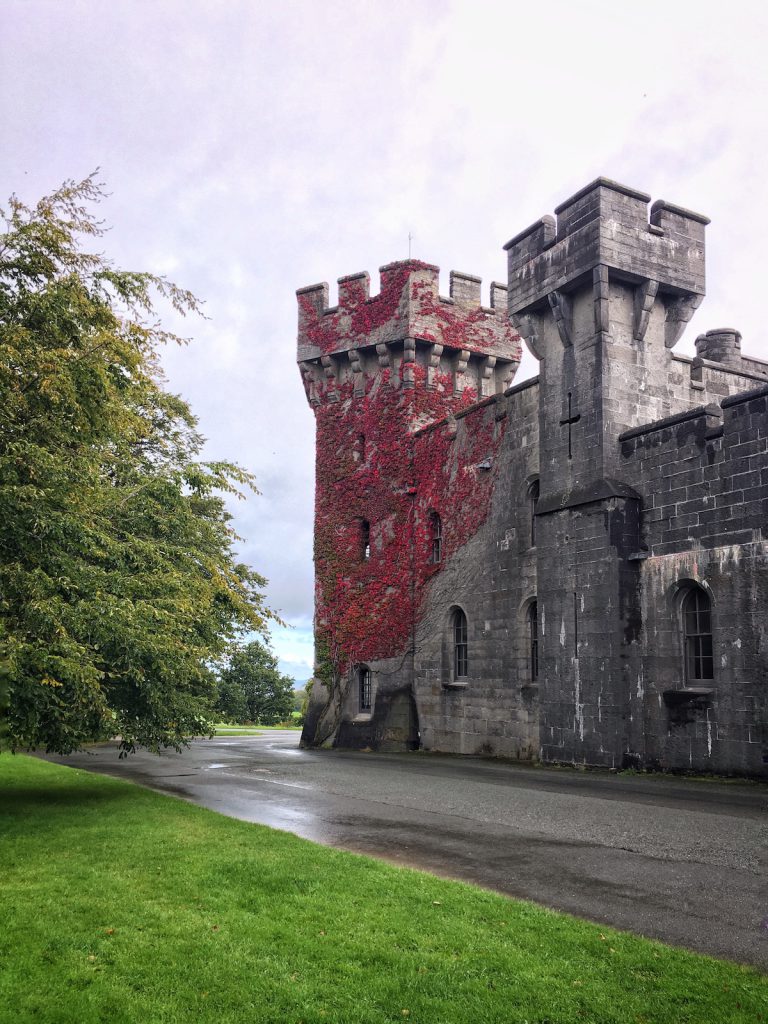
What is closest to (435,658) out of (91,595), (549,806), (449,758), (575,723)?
(449,758)

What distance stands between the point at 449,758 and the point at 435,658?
358 centimetres

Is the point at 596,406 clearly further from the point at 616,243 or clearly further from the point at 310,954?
the point at 310,954

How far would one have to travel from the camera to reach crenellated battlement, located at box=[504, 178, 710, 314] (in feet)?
61.8

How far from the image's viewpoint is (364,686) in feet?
92.2

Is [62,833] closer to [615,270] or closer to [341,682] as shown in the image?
[615,270]

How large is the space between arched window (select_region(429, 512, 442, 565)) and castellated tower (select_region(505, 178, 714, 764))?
6.45 m

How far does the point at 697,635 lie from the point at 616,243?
8.57m

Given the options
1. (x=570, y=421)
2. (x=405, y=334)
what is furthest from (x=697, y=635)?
(x=405, y=334)

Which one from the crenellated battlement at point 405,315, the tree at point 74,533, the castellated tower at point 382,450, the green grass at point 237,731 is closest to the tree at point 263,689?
the green grass at point 237,731

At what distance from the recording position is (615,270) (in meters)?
18.9

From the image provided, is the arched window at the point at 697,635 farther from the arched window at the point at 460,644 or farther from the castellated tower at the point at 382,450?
the castellated tower at the point at 382,450

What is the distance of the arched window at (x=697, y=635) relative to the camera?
1606cm

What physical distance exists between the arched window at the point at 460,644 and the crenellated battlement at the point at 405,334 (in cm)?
767

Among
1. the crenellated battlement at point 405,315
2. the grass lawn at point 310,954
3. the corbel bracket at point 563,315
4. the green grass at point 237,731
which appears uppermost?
the crenellated battlement at point 405,315
